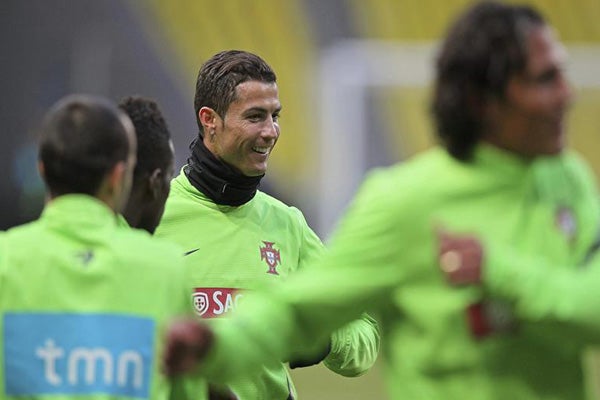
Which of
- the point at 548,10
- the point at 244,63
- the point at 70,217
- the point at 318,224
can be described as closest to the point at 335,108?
the point at 318,224

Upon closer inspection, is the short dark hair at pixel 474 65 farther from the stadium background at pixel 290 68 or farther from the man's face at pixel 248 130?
the stadium background at pixel 290 68

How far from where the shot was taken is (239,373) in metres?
2.92

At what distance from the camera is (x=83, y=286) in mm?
3117

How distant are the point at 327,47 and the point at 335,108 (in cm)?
157

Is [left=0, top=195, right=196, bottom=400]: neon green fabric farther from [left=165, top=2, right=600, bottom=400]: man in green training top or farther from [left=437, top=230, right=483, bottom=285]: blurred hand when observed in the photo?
[left=437, top=230, right=483, bottom=285]: blurred hand

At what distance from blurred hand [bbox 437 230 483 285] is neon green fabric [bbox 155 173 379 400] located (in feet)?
6.15

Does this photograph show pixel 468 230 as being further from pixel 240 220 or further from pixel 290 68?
pixel 290 68

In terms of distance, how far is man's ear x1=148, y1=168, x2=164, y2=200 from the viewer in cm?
374

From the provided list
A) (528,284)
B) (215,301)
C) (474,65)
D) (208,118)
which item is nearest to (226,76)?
(208,118)

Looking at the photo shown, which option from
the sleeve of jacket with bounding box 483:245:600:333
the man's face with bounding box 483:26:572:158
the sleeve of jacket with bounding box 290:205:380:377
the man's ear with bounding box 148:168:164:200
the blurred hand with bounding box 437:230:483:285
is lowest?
the sleeve of jacket with bounding box 290:205:380:377

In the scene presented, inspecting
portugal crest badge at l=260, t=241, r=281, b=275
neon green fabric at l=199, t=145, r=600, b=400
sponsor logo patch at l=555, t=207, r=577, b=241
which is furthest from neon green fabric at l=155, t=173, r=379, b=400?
sponsor logo patch at l=555, t=207, r=577, b=241

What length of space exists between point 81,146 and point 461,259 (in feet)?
3.05

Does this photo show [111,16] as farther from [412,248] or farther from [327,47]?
[412,248]

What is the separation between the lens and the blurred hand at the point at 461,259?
8.82 feet
